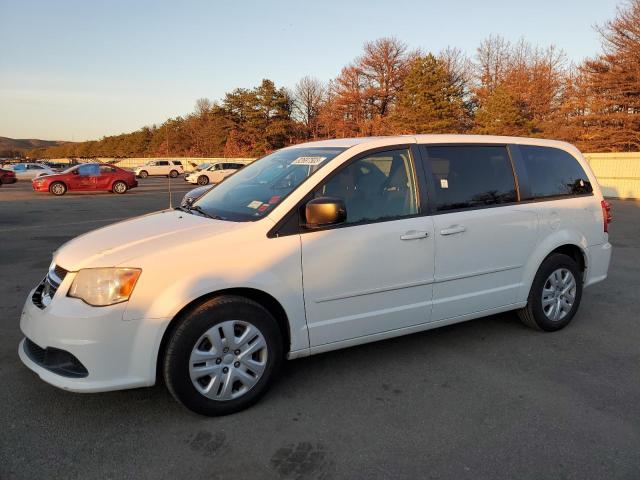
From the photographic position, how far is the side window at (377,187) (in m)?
3.53

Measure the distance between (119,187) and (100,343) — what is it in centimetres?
2438

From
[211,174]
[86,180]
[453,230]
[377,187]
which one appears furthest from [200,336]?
[211,174]

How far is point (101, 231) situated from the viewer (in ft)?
12.0

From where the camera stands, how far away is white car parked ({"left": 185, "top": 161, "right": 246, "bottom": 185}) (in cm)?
3447

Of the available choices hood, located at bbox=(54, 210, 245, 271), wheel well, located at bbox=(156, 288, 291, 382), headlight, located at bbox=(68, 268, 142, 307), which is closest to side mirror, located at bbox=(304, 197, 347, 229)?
hood, located at bbox=(54, 210, 245, 271)

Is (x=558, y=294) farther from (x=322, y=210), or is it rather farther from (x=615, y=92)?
(x=615, y=92)

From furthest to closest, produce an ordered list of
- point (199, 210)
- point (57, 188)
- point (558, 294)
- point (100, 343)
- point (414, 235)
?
point (57, 188), point (558, 294), point (199, 210), point (414, 235), point (100, 343)

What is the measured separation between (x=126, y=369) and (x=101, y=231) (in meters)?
1.24

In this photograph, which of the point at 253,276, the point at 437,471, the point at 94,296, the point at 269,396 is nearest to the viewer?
the point at 437,471

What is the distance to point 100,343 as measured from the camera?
2799 mm

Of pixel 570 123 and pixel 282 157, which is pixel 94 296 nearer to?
pixel 282 157

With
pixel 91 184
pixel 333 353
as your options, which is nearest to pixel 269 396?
pixel 333 353

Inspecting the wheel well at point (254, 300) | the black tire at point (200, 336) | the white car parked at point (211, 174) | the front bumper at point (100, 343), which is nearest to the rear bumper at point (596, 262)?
the wheel well at point (254, 300)

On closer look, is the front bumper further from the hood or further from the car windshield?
the car windshield
